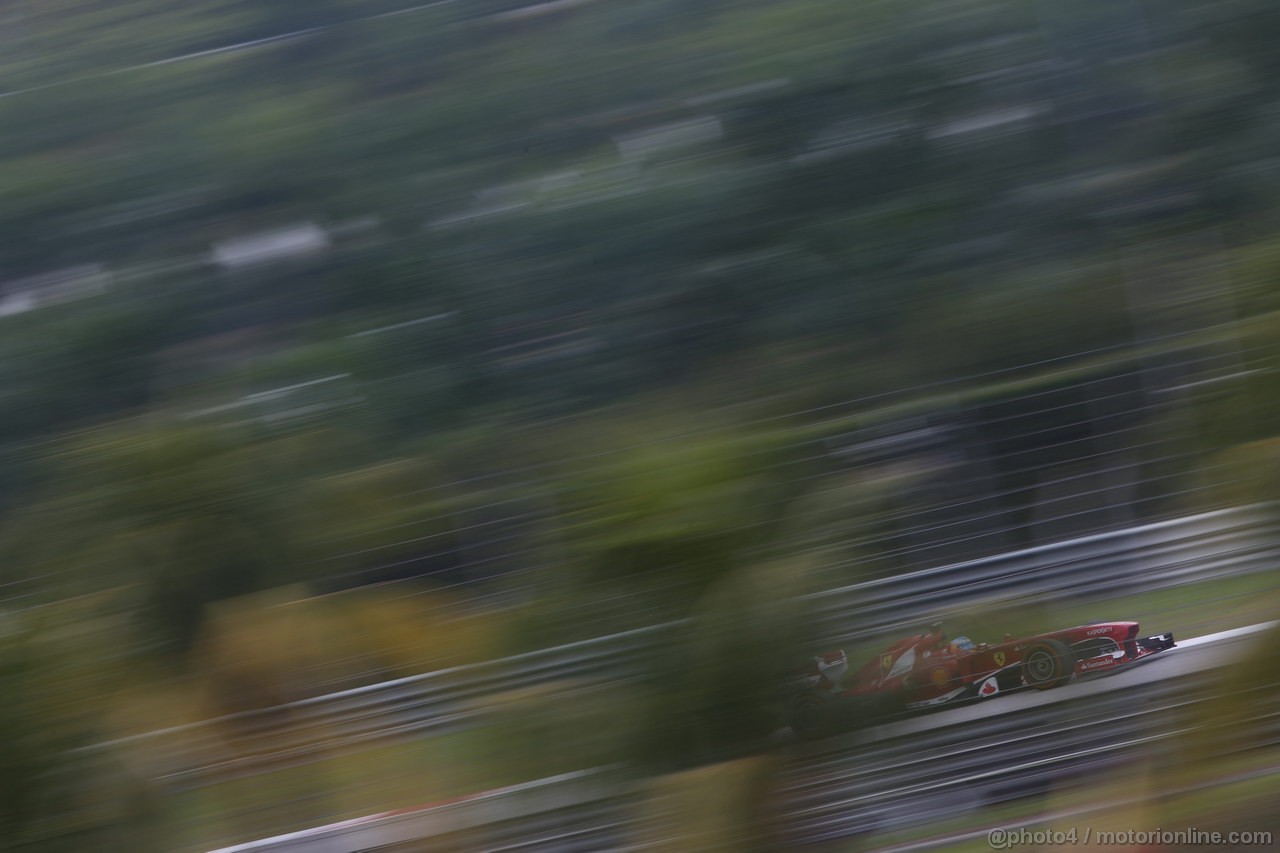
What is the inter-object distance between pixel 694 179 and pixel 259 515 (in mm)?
895

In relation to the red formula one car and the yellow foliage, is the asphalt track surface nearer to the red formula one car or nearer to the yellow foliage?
the red formula one car

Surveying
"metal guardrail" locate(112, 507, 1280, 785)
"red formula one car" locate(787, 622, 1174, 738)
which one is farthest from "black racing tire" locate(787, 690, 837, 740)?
"metal guardrail" locate(112, 507, 1280, 785)

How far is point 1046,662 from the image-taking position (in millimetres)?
1818

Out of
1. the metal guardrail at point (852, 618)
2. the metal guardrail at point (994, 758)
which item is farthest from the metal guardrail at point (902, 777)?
the metal guardrail at point (852, 618)

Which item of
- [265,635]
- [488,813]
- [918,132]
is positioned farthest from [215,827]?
[918,132]

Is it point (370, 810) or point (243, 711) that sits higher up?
point (243, 711)

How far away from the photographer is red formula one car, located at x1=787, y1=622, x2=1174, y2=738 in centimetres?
168

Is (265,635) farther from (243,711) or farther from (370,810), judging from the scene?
(370,810)

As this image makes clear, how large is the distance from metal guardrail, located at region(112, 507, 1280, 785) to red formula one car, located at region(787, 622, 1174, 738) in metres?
0.07

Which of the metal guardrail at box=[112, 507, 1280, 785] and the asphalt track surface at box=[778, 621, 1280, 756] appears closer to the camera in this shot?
the metal guardrail at box=[112, 507, 1280, 785]

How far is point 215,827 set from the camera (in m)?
1.79

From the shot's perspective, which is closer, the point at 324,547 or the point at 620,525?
the point at 620,525

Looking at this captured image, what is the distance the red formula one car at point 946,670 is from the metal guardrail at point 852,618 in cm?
7

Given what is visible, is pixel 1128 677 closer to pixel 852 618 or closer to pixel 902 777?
pixel 902 777
